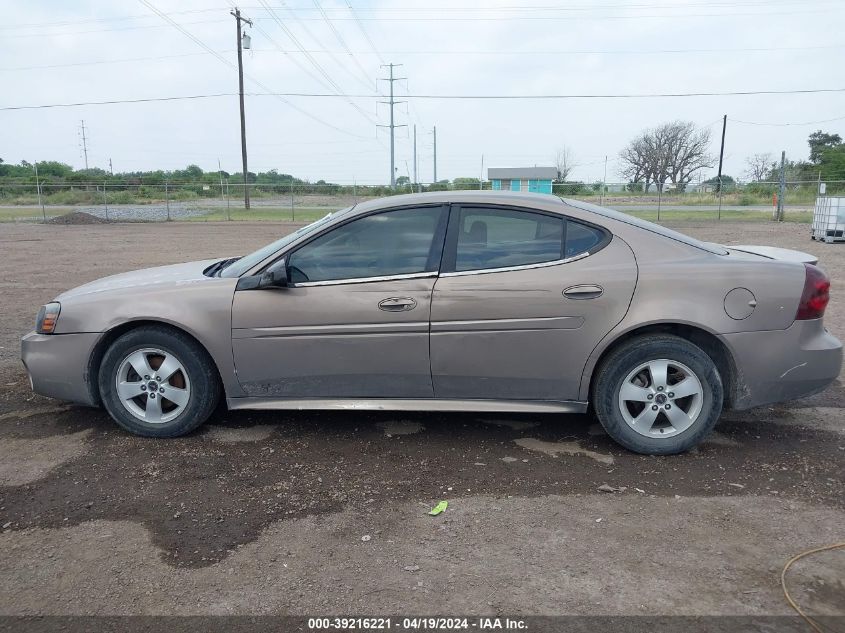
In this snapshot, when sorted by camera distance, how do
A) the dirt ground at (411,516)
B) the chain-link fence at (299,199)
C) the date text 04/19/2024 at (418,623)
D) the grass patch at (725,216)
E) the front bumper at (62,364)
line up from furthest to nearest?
1. the chain-link fence at (299,199)
2. the grass patch at (725,216)
3. the front bumper at (62,364)
4. the dirt ground at (411,516)
5. the date text 04/19/2024 at (418,623)

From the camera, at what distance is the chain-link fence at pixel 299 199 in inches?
1374

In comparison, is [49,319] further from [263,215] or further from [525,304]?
[263,215]

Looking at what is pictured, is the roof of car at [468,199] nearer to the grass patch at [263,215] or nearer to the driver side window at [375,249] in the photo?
the driver side window at [375,249]

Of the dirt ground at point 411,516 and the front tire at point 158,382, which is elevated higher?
the front tire at point 158,382

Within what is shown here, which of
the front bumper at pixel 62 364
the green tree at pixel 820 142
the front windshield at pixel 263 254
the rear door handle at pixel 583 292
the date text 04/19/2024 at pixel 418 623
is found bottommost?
the date text 04/19/2024 at pixel 418 623

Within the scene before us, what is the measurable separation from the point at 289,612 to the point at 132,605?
25.1 inches

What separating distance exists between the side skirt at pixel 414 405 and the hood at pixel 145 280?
912 mm

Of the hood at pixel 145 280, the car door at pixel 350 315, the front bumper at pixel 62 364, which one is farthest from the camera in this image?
the hood at pixel 145 280

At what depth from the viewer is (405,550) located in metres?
2.99

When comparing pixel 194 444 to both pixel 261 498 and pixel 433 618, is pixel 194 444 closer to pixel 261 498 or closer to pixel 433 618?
pixel 261 498

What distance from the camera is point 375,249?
4.16m

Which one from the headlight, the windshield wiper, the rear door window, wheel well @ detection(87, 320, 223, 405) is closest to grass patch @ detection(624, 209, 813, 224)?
the windshield wiper

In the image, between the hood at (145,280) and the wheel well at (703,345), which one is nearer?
the wheel well at (703,345)

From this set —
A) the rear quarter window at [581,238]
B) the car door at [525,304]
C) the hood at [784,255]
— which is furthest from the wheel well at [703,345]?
the hood at [784,255]
